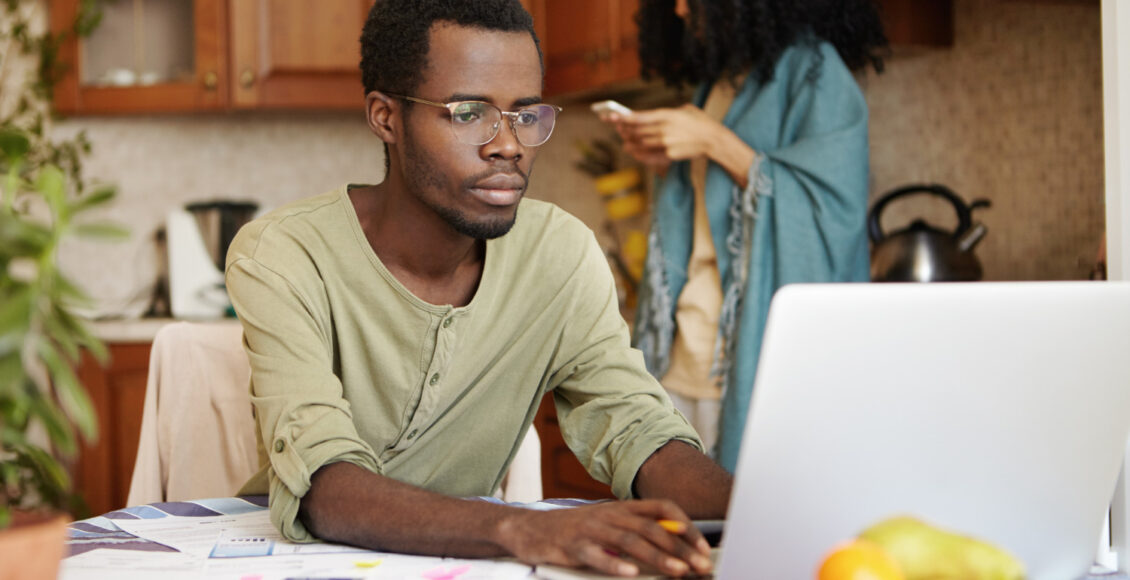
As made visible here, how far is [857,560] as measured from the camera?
57 centimetres

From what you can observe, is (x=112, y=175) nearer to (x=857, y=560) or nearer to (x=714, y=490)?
(x=714, y=490)

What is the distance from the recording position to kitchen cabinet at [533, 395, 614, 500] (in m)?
2.73

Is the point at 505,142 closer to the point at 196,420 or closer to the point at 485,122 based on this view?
the point at 485,122

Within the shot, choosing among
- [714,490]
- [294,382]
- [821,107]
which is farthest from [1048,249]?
[294,382]

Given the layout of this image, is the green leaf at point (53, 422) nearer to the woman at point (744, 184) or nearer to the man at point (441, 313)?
the man at point (441, 313)

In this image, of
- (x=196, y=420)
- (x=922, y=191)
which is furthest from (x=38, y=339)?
(x=922, y=191)

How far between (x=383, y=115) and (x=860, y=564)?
2.67ft

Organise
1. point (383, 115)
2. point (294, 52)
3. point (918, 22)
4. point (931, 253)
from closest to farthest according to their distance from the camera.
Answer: point (383, 115) → point (931, 253) → point (918, 22) → point (294, 52)

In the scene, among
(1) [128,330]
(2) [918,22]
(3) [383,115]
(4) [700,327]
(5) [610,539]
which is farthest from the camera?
(1) [128,330]

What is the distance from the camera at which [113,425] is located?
290cm

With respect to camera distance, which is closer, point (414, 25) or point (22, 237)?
point (22, 237)

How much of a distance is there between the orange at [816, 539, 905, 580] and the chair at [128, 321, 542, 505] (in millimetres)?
792

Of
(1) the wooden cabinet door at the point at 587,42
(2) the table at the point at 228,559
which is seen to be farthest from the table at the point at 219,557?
(1) the wooden cabinet door at the point at 587,42

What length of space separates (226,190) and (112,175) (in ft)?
1.10
